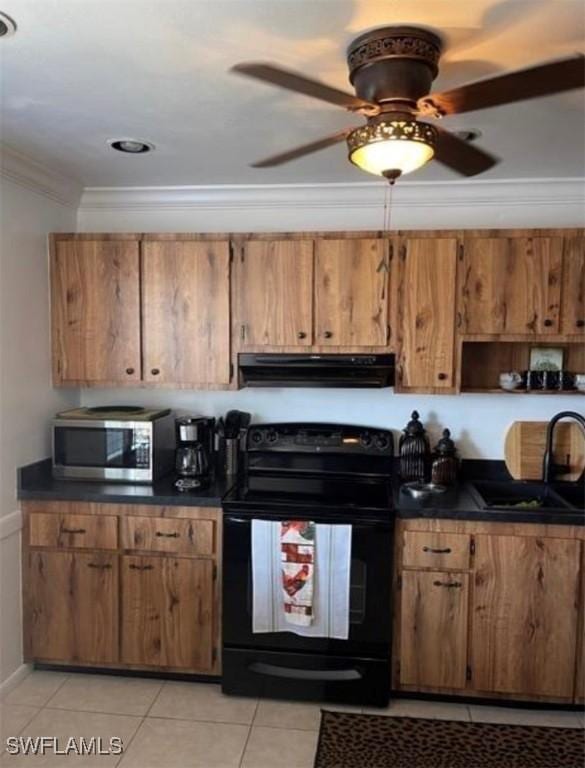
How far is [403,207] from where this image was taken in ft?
10.6

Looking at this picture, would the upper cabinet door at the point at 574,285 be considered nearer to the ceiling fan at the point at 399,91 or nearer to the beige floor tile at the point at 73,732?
the ceiling fan at the point at 399,91

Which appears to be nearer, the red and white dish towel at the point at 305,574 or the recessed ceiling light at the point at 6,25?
the recessed ceiling light at the point at 6,25

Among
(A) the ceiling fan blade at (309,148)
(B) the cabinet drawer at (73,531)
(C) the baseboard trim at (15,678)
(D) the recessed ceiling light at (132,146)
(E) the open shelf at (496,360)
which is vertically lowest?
(C) the baseboard trim at (15,678)

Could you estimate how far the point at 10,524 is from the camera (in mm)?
2826

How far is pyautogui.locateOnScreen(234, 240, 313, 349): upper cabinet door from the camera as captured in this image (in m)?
3.00

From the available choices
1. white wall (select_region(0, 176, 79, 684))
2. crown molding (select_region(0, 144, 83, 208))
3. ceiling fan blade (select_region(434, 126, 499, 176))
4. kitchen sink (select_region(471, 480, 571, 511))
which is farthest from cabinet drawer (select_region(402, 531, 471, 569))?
crown molding (select_region(0, 144, 83, 208))

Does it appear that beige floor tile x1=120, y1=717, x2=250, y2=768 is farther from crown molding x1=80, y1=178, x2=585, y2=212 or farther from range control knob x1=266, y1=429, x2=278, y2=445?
crown molding x1=80, y1=178, x2=585, y2=212

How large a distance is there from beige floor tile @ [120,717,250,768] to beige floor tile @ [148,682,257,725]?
4 centimetres

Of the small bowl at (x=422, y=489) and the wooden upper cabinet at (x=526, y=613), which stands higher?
the small bowl at (x=422, y=489)

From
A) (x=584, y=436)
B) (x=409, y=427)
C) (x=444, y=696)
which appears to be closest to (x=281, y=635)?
(x=444, y=696)

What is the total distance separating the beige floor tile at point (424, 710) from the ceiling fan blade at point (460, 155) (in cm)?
226

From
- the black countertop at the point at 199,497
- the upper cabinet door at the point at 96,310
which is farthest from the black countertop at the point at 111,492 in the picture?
the upper cabinet door at the point at 96,310

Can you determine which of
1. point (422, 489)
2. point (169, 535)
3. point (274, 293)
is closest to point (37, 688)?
point (169, 535)

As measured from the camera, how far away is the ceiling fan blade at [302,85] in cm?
153
